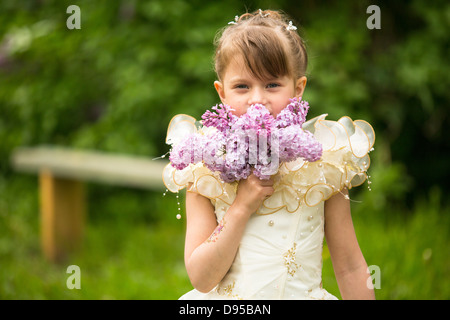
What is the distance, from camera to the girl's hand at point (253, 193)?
62.6 inches

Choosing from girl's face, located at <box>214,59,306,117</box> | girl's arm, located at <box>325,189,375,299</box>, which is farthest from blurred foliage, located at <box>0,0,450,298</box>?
girl's face, located at <box>214,59,306,117</box>

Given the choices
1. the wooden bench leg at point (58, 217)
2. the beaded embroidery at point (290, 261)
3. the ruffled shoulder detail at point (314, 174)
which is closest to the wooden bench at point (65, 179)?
the wooden bench leg at point (58, 217)

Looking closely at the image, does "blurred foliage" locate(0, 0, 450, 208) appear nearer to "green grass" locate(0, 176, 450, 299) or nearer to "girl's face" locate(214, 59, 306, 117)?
"green grass" locate(0, 176, 450, 299)

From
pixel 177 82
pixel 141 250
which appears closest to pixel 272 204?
pixel 141 250

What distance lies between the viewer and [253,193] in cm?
159

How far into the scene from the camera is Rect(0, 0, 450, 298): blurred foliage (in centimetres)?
423

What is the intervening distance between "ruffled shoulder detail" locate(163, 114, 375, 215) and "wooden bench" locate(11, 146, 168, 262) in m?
2.45

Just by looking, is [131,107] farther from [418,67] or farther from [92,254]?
[418,67]

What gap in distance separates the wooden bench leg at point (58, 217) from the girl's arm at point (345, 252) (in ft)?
10.5

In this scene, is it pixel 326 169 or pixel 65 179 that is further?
pixel 65 179

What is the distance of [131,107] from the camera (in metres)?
4.43

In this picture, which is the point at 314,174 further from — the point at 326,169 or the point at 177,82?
the point at 177,82

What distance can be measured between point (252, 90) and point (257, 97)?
38 millimetres
